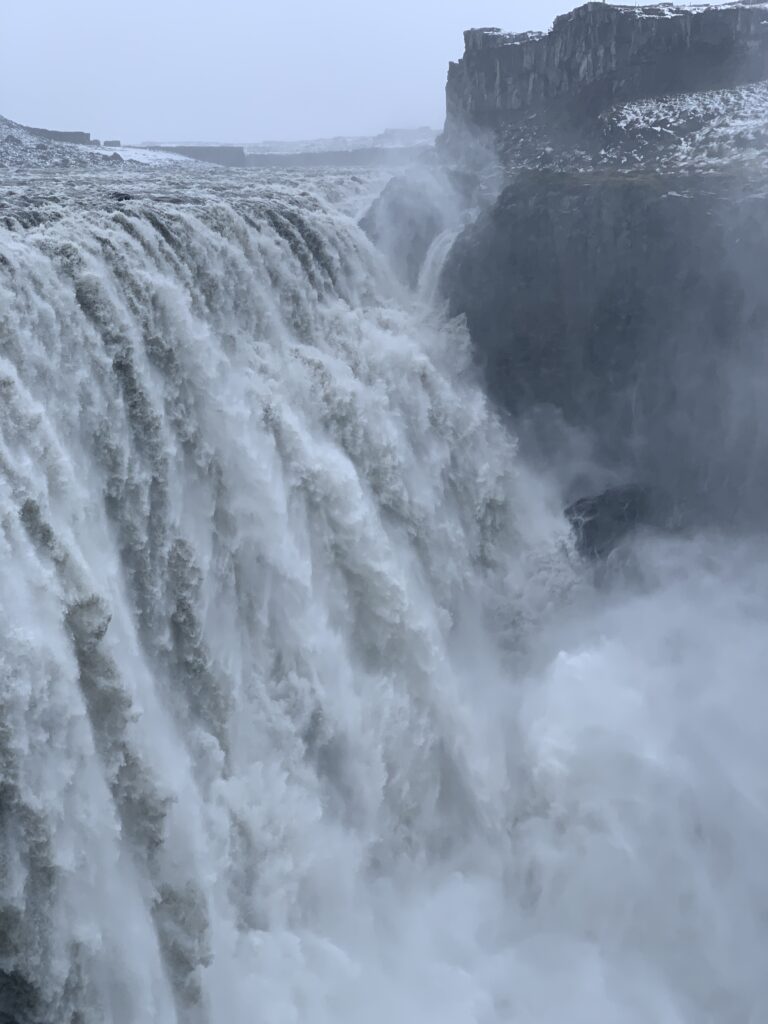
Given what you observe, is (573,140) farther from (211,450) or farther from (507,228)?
(211,450)

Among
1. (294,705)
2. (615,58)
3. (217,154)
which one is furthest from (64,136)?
(294,705)

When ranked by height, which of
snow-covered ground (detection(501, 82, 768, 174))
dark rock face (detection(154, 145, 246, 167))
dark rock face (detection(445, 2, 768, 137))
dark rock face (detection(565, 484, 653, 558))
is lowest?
dark rock face (detection(565, 484, 653, 558))

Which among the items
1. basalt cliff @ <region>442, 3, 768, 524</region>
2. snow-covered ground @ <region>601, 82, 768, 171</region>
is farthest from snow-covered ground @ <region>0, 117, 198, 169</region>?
snow-covered ground @ <region>601, 82, 768, 171</region>

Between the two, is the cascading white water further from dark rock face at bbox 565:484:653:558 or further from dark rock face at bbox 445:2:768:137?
dark rock face at bbox 445:2:768:137

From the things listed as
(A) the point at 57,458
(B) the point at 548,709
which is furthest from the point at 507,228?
(A) the point at 57,458

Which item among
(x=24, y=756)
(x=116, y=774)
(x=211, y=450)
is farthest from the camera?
(x=211, y=450)

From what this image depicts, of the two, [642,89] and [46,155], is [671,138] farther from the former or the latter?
[46,155]
